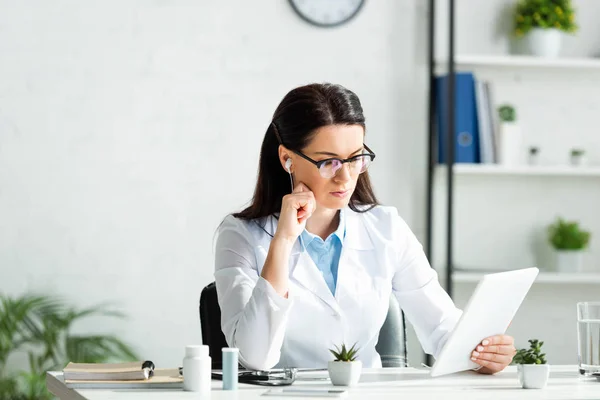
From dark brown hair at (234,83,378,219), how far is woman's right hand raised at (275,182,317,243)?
13cm

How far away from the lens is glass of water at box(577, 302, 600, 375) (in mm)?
1846

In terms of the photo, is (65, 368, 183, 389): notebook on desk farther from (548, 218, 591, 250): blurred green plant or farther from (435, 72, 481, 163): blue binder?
(548, 218, 591, 250): blurred green plant

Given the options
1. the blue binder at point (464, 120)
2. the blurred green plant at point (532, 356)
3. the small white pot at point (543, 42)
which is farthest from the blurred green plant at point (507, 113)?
the blurred green plant at point (532, 356)

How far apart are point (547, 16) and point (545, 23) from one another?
28mm

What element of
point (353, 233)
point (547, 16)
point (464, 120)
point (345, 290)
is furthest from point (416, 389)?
point (547, 16)

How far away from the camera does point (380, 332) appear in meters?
2.27

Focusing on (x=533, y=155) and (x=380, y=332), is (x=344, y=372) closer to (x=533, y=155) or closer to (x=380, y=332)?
(x=380, y=332)

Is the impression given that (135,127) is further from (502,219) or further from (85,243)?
(502,219)

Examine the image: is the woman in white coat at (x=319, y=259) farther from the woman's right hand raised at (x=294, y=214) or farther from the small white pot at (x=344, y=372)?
the small white pot at (x=344, y=372)

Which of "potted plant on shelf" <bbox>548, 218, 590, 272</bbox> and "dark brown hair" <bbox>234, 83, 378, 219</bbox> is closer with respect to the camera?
"dark brown hair" <bbox>234, 83, 378, 219</bbox>

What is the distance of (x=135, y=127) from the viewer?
11.6 ft

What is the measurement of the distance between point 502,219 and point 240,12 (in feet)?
4.27

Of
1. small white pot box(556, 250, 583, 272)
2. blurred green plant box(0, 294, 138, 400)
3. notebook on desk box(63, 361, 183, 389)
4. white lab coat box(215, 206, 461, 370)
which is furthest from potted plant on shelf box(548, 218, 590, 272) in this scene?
notebook on desk box(63, 361, 183, 389)

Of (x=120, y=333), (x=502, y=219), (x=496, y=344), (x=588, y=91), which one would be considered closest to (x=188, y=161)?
(x=120, y=333)
